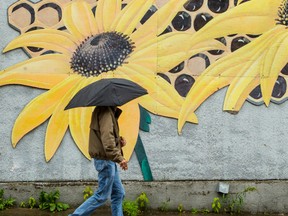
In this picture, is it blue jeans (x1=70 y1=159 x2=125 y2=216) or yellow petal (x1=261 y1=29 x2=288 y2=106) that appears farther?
yellow petal (x1=261 y1=29 x2=288 y2=106)

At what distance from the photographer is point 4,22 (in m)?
6.97

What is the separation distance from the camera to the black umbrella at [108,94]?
17.7 ft

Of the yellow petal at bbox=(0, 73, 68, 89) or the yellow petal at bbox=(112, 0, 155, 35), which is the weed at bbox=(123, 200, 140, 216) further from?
the yellow petal at bbox=(112, 0, 155, 35)

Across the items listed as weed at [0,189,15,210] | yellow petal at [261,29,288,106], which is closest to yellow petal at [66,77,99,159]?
weed at [0,189,15,210]

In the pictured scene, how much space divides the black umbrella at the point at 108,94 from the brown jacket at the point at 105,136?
7.2 inches

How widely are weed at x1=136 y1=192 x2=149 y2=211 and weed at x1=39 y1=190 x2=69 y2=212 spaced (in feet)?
3.09

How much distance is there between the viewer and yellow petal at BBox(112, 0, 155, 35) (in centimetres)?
701

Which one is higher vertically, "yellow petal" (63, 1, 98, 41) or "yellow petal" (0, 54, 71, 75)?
"yellow petal" (63, 1, 98, 41)

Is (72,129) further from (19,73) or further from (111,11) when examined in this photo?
(111,11)

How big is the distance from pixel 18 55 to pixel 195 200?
3.02 m

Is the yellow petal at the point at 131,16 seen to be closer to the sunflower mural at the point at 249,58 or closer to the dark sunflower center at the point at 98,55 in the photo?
the dark sunflower center at the point at 98,55

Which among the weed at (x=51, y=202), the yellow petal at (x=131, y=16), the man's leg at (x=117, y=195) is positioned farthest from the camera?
the yellow petal at (x=131, y=16)

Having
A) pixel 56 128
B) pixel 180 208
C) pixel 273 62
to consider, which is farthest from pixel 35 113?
pixel 273 62

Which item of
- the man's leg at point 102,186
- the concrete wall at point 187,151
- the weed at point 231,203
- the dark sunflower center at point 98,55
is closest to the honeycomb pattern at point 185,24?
the concrete wall at point 187,151
